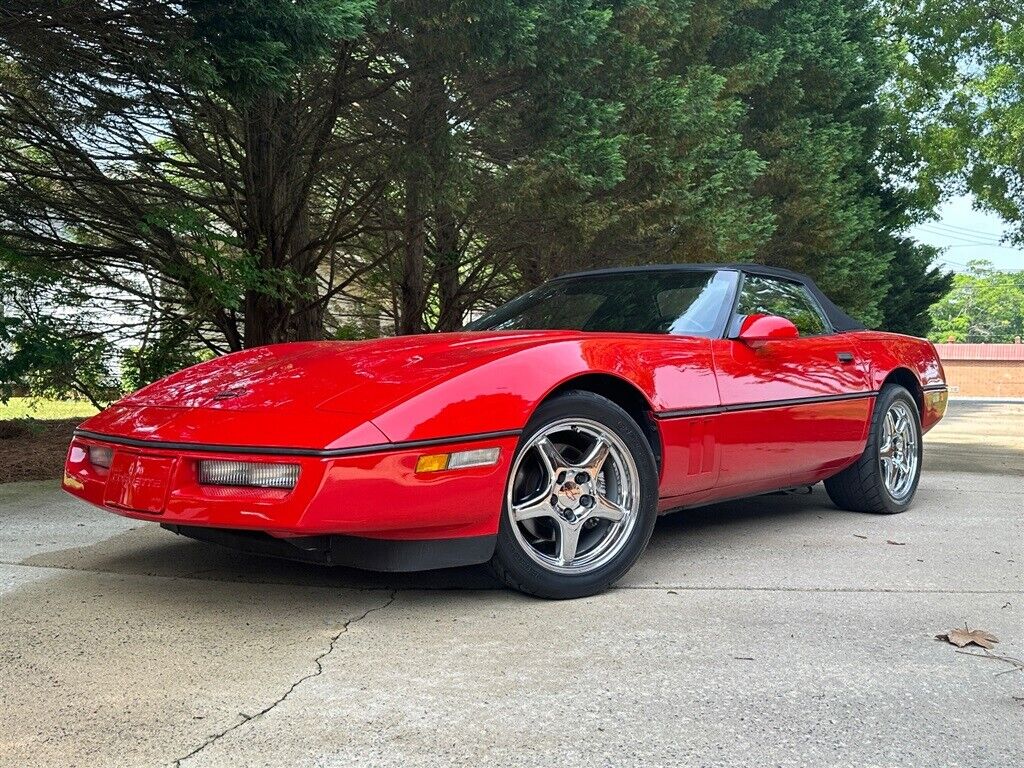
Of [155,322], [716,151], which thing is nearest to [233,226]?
[155,322]

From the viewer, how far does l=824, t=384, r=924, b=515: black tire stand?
5375 mm

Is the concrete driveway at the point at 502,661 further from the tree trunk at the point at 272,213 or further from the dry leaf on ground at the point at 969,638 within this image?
the tree trunk at the point at 272,213

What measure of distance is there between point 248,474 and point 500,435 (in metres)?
0.82

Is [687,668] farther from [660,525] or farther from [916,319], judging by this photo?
[916,319]

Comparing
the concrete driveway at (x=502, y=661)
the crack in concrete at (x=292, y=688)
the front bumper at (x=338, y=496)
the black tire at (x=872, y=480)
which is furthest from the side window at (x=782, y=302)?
the crack in concrete at (x=292, y=688)

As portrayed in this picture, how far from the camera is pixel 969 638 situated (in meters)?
3.12

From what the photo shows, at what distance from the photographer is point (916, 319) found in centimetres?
2619

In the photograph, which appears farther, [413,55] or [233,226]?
[233,226]

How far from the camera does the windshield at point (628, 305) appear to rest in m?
4.47

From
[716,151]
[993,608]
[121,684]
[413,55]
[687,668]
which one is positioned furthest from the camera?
[716,151]

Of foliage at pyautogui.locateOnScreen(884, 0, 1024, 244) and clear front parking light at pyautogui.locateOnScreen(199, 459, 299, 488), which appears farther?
foliage at pyautogui.locateOnScreen(884, 0, 1024, 244)

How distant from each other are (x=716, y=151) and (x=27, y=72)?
22.9 feet

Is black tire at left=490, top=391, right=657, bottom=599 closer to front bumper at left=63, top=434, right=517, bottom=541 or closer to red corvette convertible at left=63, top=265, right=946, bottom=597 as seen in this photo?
red corvette convertible at left=63, top=265, right=946, bottom=597

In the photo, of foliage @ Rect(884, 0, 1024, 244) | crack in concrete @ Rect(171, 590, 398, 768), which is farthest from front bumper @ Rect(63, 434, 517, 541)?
foliage @ Rect(884, 0, 1024, 244)
